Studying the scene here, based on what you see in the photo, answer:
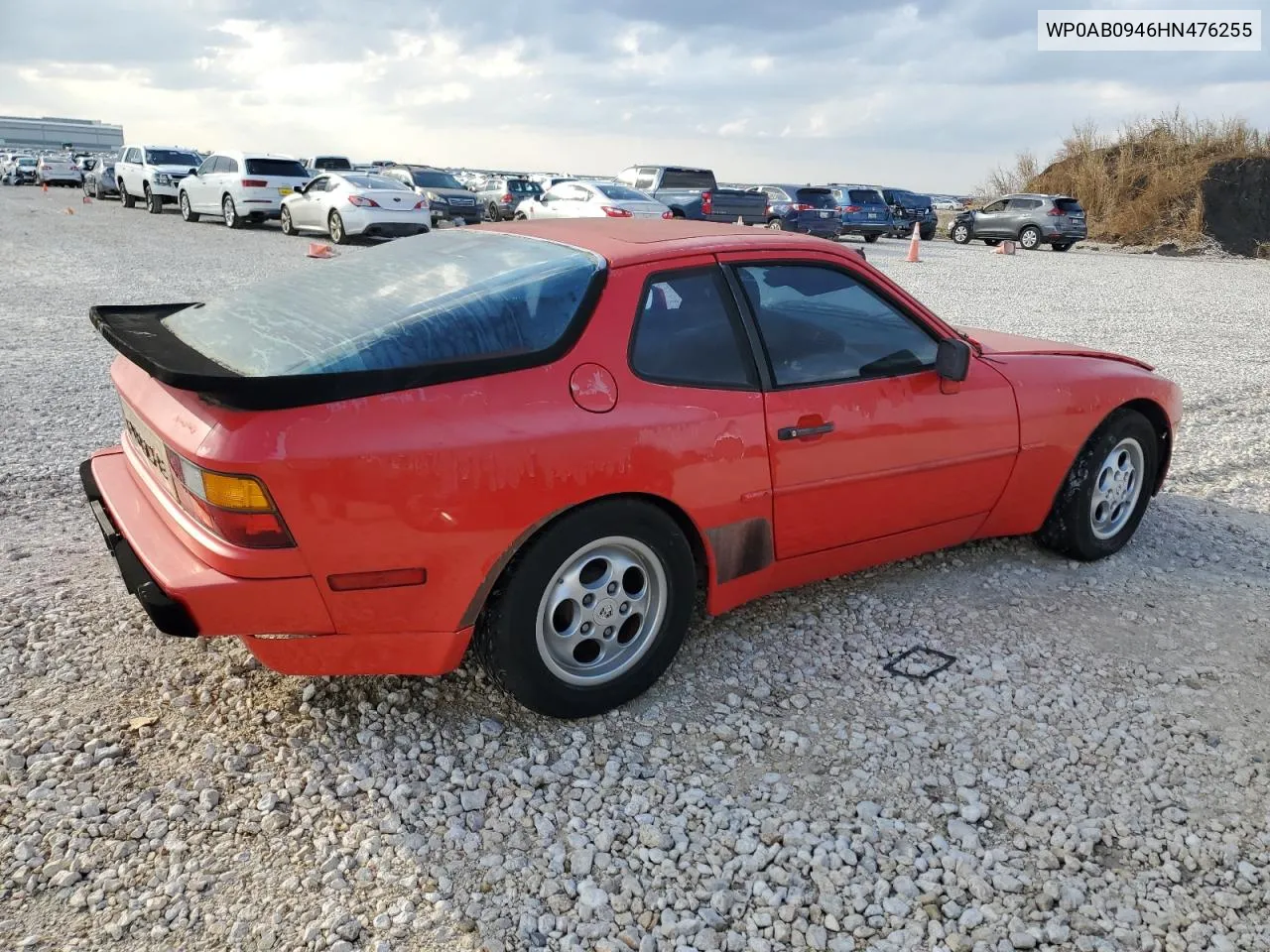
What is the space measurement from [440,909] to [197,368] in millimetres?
1540

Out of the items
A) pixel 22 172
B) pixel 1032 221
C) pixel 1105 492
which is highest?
pixel 1032 221

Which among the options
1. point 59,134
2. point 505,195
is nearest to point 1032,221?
point 505,195

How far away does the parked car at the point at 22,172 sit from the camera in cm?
4486

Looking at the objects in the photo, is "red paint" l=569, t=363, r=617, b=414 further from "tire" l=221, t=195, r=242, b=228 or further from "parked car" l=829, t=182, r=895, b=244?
"parked car" l=829, t=182, r=895, b=244

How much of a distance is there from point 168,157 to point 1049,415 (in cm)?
2937

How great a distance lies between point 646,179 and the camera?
83.4 ft

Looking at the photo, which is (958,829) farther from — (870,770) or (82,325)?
(82,325)

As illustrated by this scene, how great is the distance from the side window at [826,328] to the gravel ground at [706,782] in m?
0.98

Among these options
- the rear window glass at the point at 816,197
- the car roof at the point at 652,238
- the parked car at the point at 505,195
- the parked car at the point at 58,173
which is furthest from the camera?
the parked car at the point at 58,173

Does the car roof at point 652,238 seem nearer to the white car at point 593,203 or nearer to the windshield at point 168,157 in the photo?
the white car at point 593,203

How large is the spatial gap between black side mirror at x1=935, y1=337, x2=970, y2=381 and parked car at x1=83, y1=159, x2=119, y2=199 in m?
32.9

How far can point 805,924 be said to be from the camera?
2.26m

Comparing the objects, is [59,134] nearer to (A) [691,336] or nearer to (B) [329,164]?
(B) [329,164]

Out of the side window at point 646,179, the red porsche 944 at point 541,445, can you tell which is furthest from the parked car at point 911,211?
the red porsche 944 at point 541,445
